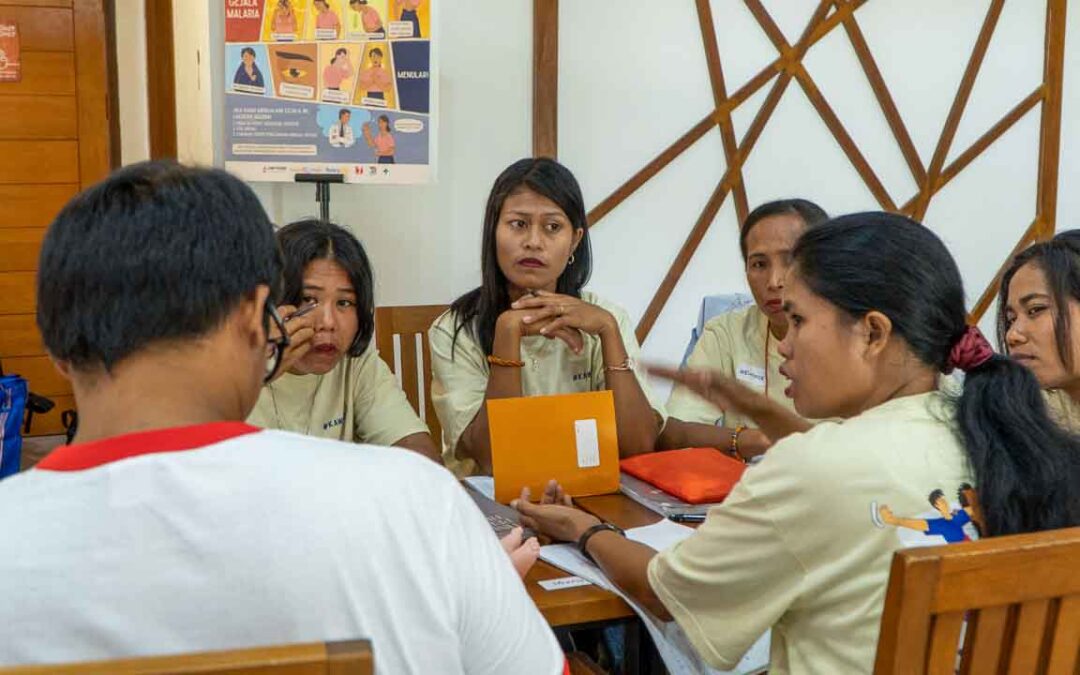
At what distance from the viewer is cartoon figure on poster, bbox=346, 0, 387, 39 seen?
11.1 ft

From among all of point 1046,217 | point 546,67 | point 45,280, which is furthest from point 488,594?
point 1046,217

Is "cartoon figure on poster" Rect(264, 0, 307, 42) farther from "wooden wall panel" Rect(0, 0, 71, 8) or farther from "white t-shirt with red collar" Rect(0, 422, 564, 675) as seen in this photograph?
"white t-shirt with red collar" Rect(0, 422, 564, 675)

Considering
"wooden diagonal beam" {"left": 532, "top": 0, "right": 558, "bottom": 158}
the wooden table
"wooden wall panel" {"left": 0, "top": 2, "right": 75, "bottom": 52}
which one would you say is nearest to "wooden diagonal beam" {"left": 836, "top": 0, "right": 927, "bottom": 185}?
"wooden diagonal beam" {"left": 532, "top": 0, "right": 558, "bottom": 158}

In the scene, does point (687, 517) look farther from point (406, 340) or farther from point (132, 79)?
point (132, 79)

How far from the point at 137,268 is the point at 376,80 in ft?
8.94

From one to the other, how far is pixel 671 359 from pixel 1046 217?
7.31 ft

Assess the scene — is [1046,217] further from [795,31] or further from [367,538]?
[367,538]

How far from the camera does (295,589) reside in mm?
797

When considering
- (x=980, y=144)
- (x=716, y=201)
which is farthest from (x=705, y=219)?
(x=980, y=144)

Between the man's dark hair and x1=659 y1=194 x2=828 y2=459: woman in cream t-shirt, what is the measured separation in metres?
1.53

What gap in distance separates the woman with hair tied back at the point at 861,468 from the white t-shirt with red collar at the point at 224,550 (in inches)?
19.6

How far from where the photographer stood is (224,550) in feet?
2.56

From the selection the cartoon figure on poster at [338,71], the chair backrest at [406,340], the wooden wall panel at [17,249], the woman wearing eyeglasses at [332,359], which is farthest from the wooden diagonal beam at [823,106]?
the wooden wall panel at [17,249]

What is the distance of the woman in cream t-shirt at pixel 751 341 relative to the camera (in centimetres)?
235
